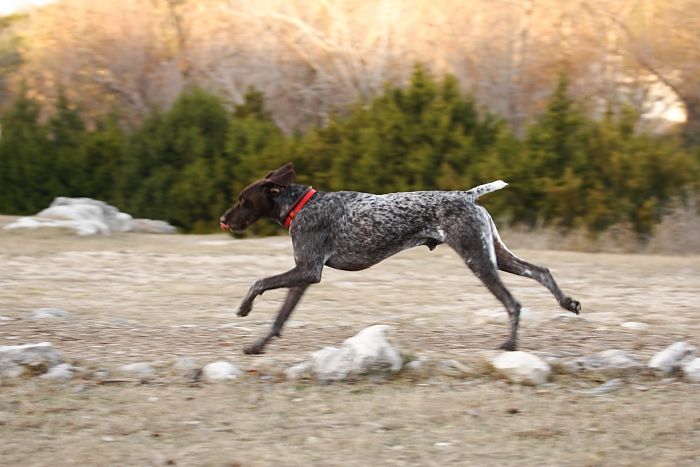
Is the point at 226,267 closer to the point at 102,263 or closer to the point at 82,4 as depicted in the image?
the point at 102,263

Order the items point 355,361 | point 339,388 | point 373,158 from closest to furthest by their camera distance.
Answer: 1. point 339,388
2. point 355,361
3. point 373,158

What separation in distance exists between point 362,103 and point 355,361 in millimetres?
18450

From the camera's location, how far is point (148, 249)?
54.9 ft

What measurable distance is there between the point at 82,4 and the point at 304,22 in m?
9.24

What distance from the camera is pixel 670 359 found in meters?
7.45

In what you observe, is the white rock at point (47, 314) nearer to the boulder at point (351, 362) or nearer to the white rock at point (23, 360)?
the white rock at point (23, 360)

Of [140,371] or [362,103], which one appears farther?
[362,103]

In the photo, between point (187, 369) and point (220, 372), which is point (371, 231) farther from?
point (187, 369)

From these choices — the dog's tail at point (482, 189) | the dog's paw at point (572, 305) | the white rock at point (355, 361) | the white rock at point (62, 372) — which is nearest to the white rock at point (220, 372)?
the white rock at point (355, 361)

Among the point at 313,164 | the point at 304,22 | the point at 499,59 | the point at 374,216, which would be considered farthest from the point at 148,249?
the point at 304,22

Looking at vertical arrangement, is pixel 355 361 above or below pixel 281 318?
below

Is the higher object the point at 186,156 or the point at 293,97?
the point at 293,97

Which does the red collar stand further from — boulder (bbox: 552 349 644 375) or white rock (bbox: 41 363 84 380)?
boulder (bbox: 552 349 644 375)

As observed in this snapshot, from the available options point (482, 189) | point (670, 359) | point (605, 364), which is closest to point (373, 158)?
point (482, 189)
